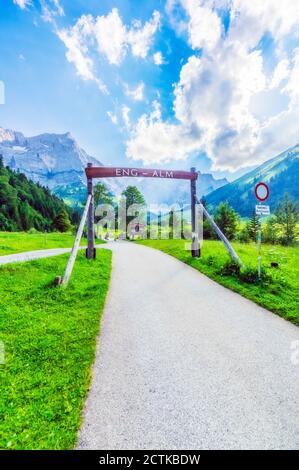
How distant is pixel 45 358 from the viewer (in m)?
4.33

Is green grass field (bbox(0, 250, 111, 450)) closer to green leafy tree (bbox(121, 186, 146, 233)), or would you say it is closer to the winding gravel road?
the winding gravel road

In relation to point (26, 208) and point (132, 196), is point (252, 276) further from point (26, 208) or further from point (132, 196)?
point (26, 208)

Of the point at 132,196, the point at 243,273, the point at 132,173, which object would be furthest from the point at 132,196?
the point at 243,273

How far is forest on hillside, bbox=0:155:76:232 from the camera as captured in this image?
81375 mm

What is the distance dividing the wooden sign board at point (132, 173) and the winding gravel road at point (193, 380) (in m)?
8.74

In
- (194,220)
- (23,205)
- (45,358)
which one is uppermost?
(23,205)

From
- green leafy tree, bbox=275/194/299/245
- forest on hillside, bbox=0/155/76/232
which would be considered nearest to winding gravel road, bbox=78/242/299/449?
green leafy tree, bbox=275/194/299/245

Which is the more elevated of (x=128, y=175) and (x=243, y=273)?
(x=128, y=175)

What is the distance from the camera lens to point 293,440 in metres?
2.62

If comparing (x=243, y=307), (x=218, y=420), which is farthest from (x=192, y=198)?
(x=218, y=420)

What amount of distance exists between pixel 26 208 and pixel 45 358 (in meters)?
99.8

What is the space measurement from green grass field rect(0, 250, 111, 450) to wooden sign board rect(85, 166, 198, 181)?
707cm

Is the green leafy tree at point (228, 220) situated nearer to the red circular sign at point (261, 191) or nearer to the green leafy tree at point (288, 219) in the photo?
the green leafy tree at point (288, 219)

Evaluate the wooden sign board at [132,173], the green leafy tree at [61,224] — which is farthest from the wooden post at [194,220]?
the green leafy tree at [61,224]
